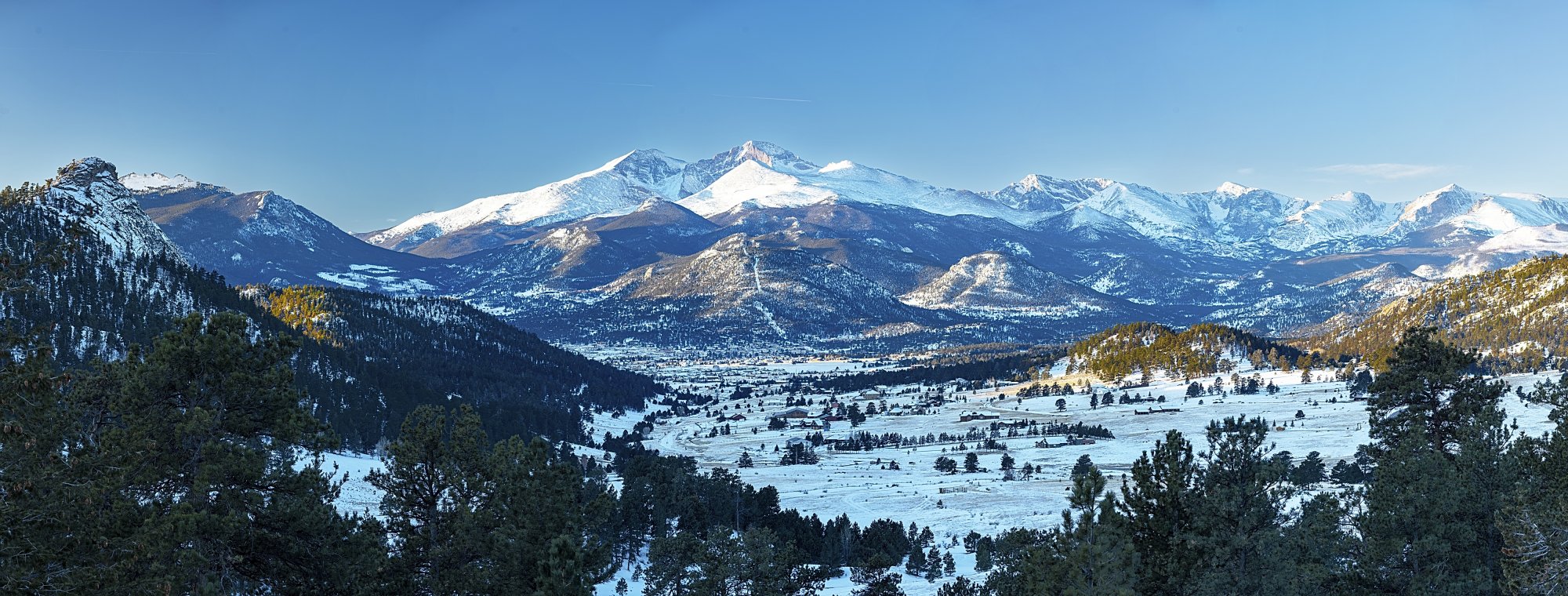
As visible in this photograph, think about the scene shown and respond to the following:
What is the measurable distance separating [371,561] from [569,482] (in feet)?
26.5

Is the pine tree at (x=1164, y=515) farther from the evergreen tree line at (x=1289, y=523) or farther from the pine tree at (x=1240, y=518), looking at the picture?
the pine tree at (x=1240, y=518)

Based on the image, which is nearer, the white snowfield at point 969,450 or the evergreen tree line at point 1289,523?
the evergreen tree line at point 1289,523

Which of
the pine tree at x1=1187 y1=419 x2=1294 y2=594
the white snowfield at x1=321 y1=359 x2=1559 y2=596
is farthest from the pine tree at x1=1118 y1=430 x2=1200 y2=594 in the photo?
the white snowfield at x1=321 y1=359 x2=1559 y2=596

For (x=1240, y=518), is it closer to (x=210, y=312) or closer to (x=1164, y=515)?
(x=1164, y=515)

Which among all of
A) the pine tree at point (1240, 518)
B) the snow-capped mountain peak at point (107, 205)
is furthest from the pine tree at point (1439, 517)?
the snow-capped mountain peak at point (107, 205)

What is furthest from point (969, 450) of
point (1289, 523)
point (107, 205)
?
point (107, 205)

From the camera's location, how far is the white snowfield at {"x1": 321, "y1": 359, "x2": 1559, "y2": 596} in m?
96.8

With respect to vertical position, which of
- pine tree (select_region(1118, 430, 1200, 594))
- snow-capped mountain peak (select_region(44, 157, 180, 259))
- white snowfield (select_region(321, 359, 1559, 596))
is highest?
snow-capped mountain peak (select_region(44, 157, 180, 259))

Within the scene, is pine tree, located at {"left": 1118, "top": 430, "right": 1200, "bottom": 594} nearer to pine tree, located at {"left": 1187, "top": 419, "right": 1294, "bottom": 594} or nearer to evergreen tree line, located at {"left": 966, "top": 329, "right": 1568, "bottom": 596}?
evergreen tree line, located at {"left": 966, "top": 329, "right": 1568, "bottom": 596}

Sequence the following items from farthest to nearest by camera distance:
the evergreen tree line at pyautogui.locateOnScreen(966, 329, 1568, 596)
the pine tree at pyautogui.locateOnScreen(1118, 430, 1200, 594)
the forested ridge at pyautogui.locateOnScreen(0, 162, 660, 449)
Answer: the forested ridge at pyautogui.locateOnScreen(0, 162, 660, 449) < the pine tree at pyautogui.locateOnScreen(1118, 430, 1200, 594) < the evergreen tree line at pyautogui.locateOnScreen(966, 329, 1568, 596)

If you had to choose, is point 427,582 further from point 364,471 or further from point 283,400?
point 364,471

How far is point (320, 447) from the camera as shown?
24.1 meters

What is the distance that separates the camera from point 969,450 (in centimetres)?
14825

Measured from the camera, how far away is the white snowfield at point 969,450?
318 feet
